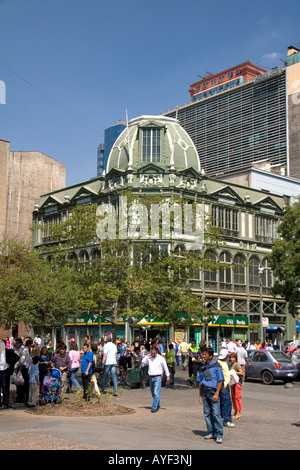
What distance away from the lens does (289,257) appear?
3681cm

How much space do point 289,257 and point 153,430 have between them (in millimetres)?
27262

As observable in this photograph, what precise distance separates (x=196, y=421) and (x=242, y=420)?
120cm

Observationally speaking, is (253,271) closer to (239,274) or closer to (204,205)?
(239,274)

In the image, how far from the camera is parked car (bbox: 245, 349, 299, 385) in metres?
24.5

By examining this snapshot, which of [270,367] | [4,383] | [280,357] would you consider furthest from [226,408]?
[280,357]

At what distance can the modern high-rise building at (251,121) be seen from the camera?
327 ft

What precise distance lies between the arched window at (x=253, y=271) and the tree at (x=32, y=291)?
85.9ft

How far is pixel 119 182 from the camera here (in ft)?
146

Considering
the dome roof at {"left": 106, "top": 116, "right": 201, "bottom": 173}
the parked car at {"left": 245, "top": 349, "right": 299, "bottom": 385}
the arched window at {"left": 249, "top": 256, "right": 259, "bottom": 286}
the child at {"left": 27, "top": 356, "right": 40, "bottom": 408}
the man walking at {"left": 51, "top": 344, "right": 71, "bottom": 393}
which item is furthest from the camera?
the arched window at {"left": 249, "top": 256, "right": 259, "bottom": 286}

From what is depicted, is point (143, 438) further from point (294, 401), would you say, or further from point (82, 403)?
point (294, 401)

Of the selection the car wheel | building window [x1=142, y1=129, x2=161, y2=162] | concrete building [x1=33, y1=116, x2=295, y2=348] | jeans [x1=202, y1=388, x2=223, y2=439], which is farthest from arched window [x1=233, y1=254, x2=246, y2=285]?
jeans [x1=202, y1=388, x2=223, y2=439]

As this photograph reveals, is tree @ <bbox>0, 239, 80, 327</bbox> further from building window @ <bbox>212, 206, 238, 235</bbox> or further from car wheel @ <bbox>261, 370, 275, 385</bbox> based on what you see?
building window @ <bbox>212, 206, 238, 235</bbox>

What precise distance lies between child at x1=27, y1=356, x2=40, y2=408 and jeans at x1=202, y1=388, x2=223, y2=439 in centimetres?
579
